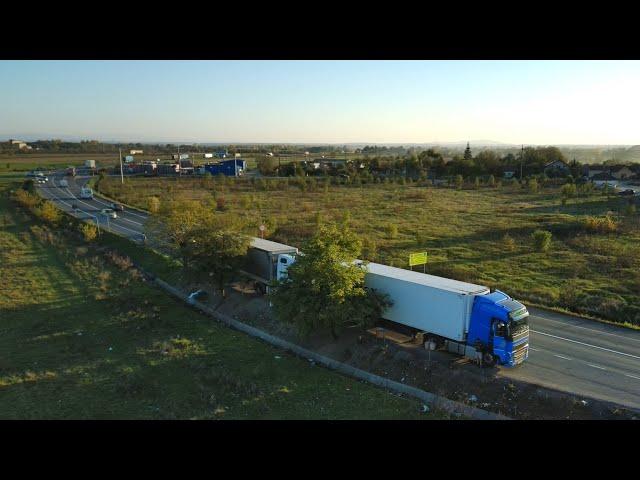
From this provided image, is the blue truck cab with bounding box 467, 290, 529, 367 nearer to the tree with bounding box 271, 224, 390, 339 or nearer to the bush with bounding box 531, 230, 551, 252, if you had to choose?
the tree with bounding box 271, 224, 390, 339

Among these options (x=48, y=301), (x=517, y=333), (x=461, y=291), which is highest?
(x=461, y=291)

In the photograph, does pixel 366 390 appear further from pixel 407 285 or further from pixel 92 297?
pixel 92 297

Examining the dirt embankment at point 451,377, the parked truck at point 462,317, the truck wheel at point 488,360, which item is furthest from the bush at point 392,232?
the truck wheel at point 488,360

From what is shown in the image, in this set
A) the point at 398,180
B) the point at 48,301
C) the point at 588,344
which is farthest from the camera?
the point at 398,180

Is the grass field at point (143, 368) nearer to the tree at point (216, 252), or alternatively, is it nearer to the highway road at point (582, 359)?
the tree at point (216, 252)

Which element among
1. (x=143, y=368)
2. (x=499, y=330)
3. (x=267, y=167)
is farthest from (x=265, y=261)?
(x=267, y=167)

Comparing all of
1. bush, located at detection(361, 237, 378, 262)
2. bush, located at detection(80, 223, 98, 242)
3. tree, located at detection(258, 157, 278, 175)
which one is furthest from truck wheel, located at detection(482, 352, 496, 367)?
tree, located at detection(258, 157, 278, 175)
